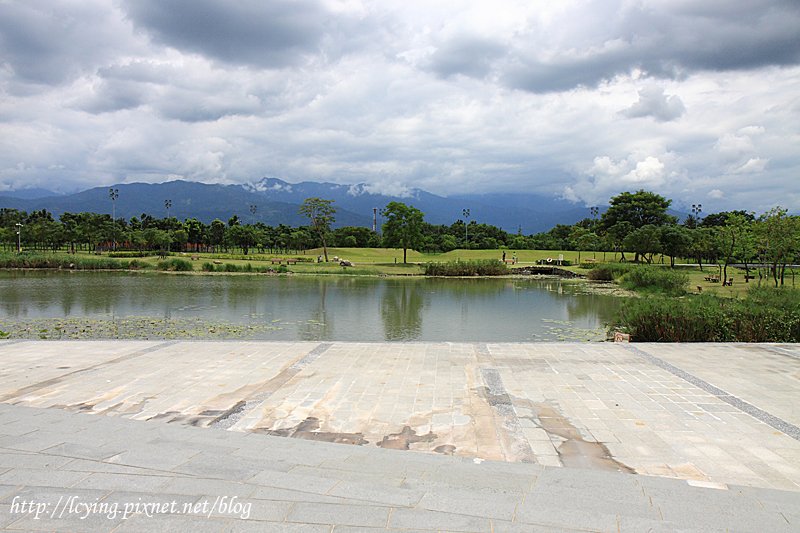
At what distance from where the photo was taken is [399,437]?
Answer: 4.75 metres

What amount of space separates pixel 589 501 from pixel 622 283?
104 ft

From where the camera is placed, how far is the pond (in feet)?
47.3

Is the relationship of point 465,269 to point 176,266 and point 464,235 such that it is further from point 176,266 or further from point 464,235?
point 464,235

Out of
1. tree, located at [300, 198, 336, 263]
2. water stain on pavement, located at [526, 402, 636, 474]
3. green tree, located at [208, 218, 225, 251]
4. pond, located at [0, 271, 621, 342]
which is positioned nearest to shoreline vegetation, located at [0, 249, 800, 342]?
pond, located at [0, 271, 621, 342]

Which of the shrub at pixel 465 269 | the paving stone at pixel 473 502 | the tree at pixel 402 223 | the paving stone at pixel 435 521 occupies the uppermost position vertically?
the tree at pixel 402 223

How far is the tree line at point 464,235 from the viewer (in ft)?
92.1

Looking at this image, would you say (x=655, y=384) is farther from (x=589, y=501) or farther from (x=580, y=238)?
(x=580, y=238)

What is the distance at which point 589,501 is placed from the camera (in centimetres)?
302

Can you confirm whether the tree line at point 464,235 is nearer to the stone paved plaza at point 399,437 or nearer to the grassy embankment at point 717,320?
the grassy embankment at point 717,320

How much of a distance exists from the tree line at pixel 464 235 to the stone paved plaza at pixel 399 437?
22.3 metres

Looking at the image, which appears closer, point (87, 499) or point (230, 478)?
point (87, 499)

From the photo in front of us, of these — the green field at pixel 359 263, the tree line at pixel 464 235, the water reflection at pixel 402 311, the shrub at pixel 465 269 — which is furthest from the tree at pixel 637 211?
the water reflection at pixel 402 311

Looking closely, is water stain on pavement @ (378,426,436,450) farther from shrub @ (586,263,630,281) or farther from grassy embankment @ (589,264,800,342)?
shrub @ (586,263,630,281)

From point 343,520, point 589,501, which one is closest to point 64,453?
point 343,520
